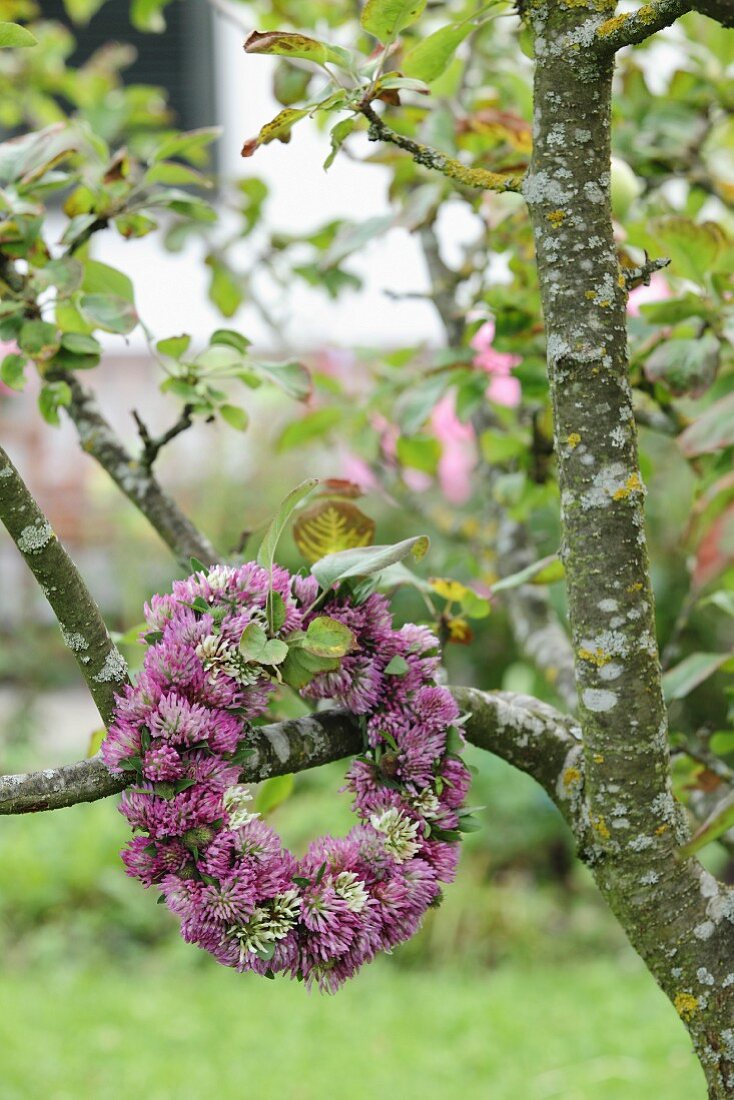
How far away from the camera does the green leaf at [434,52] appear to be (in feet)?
2.66

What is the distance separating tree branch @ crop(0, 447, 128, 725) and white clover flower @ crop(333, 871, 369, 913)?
0.54 ft

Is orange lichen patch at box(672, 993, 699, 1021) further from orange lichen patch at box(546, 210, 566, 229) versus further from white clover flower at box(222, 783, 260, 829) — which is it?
orange lichen patch at box(546, 210, 566, 229)

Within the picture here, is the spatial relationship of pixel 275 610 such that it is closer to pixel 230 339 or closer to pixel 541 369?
pixel 230 339

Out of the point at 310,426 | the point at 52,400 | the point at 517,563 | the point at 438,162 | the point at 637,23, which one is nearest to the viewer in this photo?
the point at 637,23

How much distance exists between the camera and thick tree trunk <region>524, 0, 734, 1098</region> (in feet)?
2.20

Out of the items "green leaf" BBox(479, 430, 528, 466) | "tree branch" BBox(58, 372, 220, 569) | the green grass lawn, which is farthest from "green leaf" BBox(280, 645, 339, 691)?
the green grass lawn

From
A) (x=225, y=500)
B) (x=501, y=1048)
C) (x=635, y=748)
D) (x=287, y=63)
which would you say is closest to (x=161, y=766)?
(x=635, y=748)

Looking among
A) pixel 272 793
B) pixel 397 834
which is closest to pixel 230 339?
pixel 272 793

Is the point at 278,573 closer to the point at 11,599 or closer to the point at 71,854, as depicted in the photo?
the point at 71,854

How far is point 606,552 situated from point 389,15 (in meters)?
0.37

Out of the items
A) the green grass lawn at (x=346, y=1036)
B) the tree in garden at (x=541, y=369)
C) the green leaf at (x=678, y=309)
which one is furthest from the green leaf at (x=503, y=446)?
the green grass lawn at (x=346, y=1036)

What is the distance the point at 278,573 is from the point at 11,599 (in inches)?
207

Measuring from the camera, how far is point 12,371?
3.05 ft

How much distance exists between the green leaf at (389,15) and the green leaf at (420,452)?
0.77 metres
